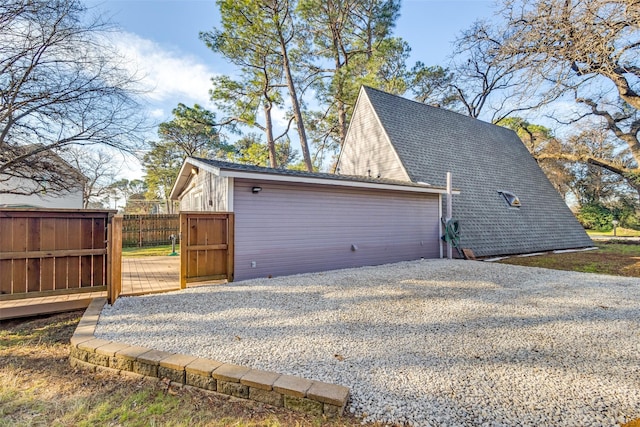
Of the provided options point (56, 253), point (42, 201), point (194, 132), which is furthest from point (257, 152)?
point (56, 253)

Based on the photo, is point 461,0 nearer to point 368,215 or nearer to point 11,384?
point 368,215

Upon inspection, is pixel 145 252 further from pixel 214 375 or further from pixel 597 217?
pixel 597 217

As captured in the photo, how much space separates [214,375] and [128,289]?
377cm

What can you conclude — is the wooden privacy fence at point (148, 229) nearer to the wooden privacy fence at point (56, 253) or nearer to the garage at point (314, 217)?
the garage at point (314, 217)

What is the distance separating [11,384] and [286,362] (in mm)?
2269

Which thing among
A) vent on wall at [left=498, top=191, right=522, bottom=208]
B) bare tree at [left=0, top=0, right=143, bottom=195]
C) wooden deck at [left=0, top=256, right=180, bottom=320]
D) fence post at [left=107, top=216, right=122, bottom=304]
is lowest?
wooden deck at [left=0, top=256, right=180, bottom=320]

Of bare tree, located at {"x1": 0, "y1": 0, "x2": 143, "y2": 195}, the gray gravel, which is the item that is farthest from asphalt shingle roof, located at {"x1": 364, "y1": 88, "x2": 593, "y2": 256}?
bare tree, located at {"x1": 0, "y1": 0, "x2": 143, "y2": 195}

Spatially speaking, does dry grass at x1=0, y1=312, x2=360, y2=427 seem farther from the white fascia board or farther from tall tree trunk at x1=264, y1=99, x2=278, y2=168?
tall tree trunk at x1=264, y1=99, x2=278, y2=168

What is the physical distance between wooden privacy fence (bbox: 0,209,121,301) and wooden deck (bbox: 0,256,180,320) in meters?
0.25

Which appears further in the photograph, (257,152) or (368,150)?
(257,152)

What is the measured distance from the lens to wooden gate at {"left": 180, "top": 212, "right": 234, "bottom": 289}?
521 cm

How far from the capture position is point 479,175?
1131 cm

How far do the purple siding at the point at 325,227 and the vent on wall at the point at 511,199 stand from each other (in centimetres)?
400

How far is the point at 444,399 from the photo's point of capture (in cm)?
214
